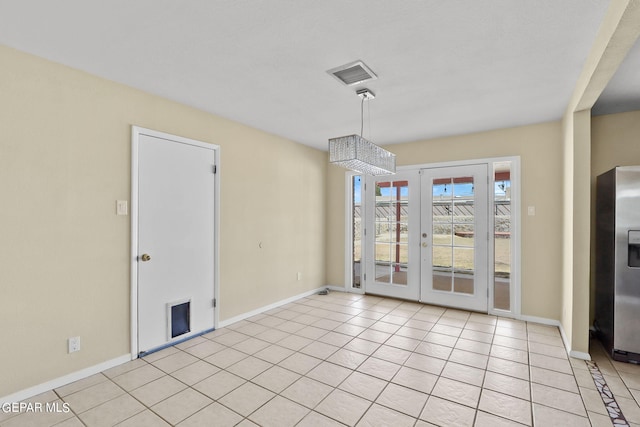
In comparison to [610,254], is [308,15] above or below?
above

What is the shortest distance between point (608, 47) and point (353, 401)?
2735mm

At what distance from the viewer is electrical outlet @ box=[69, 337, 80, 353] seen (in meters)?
2.40

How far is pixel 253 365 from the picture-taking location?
2.70 m

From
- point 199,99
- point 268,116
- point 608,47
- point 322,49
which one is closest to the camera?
point 608,47

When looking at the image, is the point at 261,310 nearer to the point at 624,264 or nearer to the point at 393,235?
the point at 393,235

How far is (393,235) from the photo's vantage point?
481cm

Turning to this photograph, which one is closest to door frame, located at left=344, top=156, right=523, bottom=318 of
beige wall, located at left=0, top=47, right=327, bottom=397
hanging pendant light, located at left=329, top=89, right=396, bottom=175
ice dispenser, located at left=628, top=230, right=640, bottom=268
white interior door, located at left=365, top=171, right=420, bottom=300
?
white interior door, located at left=365, top=171, right=420, bottom=300

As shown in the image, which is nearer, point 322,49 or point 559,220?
point 322,49

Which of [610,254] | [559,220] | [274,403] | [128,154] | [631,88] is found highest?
[631,88]

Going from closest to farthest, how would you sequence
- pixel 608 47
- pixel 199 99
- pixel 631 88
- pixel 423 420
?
pixel 608 47 < pixel 423 420 < pixel 631 88 < pixel 199 99

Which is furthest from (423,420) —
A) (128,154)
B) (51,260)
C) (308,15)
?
(128,154)

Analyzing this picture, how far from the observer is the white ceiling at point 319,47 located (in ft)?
5.62

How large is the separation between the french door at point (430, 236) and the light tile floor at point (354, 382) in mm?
817

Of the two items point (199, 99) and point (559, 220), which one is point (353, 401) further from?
point (559, 220)
